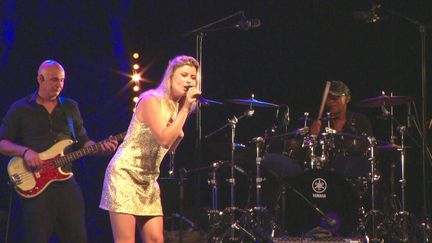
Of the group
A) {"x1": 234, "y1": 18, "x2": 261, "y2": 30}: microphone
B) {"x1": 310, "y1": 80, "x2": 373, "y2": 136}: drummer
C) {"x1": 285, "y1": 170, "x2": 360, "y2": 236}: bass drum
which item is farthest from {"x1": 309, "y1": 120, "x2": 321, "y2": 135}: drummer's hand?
{"x1": 234, "y1": 18, "x2": 261, "y2": 30}: microphone

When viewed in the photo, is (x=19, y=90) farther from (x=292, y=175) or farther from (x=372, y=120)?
(x=372, y=120)

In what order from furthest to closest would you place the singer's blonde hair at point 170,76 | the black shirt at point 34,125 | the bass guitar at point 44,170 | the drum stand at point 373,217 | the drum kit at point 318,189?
the drum kit at point 318,189
the drum stand at point 373,217
the black shirt at point 34,125
the bass guitar at point 44,170
the singer's blonde hair at point 170,76

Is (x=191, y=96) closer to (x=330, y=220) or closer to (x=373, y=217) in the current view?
(x=373, y=217)

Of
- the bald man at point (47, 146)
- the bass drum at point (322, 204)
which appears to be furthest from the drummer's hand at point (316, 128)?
the bald man at point (47, 146)

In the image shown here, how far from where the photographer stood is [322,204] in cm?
734

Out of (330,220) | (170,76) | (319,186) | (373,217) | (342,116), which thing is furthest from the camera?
(342,116)

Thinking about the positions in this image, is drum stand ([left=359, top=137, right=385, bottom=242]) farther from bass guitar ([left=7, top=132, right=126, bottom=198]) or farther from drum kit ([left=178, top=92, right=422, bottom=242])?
bass guitar ([left=7, top=132, right=126, bottom=198])

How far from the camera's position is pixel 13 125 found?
568 cm

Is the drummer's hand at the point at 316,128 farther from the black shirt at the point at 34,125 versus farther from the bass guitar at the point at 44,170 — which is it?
the black shirt at the point at 34,125

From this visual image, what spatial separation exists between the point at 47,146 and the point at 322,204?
127 inches

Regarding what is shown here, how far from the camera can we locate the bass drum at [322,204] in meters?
7.23

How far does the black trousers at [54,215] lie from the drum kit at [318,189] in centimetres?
194

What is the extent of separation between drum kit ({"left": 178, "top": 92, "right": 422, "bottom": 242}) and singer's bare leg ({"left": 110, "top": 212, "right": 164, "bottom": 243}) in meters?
2.91

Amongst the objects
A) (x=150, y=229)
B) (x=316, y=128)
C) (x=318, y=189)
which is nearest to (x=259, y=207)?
(x=318, y=189)
